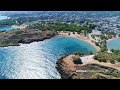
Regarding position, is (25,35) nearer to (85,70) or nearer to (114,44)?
(85,70)

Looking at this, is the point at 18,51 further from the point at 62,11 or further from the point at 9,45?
the point at 62,11

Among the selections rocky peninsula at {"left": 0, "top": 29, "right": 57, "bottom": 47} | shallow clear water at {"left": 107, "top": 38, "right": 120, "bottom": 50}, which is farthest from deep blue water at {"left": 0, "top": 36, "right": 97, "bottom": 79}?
shallow clear water at {"left": 107, "top": 38, "right": 120, "bottom": 50}

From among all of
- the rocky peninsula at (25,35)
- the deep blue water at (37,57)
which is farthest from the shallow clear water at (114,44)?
the rocky peninsula at (25,35)

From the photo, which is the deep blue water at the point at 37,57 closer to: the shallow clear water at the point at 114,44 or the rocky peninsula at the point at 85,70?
the rocky peninsula at the point at 85,70

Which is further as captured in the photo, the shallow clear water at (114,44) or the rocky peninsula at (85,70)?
the shallow clear water at (114,44)

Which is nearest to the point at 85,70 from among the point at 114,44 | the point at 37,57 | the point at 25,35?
the point at 114,44
